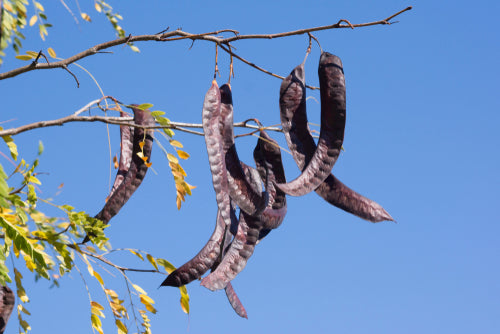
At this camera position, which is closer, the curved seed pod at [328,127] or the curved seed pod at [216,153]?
the curved seed pod at [216,153]

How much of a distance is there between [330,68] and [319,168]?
0.55 metres

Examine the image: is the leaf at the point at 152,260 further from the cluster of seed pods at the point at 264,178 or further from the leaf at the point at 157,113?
the leaf at the point at 157,113

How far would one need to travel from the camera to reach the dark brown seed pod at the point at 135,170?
3627 mm

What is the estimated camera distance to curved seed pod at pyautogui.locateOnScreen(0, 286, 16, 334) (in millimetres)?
3730

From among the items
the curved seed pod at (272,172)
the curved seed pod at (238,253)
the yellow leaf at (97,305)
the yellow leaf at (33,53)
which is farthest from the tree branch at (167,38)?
the yellow leaf at (97,305)

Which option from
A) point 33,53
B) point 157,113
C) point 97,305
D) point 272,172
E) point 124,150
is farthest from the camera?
point 97,305

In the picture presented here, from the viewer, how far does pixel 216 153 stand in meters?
3.06

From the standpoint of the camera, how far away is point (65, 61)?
3924 mm

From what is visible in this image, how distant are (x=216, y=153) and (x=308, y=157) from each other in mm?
529

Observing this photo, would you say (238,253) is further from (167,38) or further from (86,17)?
(86,17)

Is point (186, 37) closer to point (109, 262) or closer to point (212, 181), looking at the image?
point (212, 181)

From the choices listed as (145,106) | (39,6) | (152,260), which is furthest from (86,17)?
(152,260)

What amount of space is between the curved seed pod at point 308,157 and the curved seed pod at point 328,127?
74mm

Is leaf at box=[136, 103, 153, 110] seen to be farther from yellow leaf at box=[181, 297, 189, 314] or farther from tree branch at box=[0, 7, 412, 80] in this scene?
yellow leaf at box=[181, 297, 189, 314]
